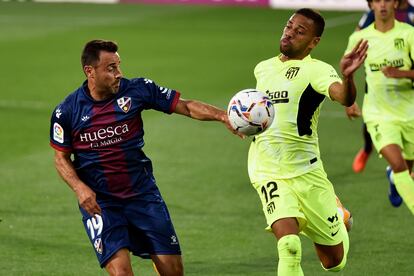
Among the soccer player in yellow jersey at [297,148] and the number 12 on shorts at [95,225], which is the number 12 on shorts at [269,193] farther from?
the number 12 on shorts at [95,225]

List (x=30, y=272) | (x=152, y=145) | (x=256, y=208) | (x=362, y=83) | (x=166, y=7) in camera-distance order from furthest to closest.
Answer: (x=166, y=7), (x=362, y=83), (x=152, y=145), (x=256, y=208), (x=30, y=272)

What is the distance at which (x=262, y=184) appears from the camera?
31.4 feet

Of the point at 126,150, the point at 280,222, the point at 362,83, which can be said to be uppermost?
the point at 126,150

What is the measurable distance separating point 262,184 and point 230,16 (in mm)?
24452

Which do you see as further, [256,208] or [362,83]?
[362,83]

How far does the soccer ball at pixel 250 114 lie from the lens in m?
8.68

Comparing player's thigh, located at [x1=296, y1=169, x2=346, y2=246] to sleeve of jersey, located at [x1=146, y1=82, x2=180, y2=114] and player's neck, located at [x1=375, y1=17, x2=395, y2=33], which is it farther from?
player's neck, located at [x1=375, y1=17, x2=395, y2=33]

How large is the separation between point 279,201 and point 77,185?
68.0 inches

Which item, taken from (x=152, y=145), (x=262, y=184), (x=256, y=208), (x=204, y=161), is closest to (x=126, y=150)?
(x=262, y=184)

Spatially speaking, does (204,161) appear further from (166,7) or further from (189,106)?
(166,7)

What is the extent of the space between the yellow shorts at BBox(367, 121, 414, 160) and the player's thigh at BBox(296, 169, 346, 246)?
279 cm

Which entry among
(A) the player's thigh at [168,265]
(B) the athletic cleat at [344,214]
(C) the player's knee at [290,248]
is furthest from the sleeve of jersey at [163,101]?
(B) the athletic cleat at [344,214]

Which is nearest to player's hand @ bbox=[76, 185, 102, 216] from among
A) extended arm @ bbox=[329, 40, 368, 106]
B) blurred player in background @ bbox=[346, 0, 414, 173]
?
extended arm @ bbox=[329, 40, 368, 106]

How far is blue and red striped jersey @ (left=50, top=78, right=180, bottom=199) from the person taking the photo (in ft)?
29.6
